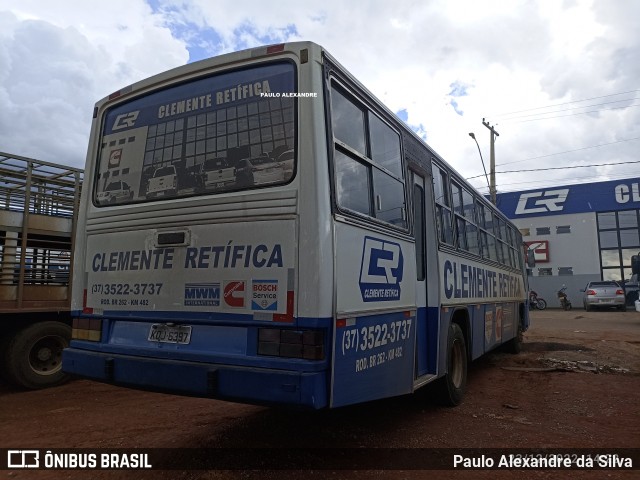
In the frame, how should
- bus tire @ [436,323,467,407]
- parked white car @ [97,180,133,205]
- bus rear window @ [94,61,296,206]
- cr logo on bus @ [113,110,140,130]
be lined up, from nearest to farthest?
bus rear window @ [94,61,296,206] → parked white car @ [97,180,133,205] → cr logo on bus @ [113,110,140,130] → bus tire @ [436,323,467,407]

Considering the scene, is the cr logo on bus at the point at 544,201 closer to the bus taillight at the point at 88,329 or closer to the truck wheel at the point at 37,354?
the truck wheel at the point at 37,354

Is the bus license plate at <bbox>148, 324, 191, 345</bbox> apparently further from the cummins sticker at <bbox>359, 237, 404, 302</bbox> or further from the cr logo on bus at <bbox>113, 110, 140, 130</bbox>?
the cr logo on bus at <bbox>113, 110, 140, 130</bbox>

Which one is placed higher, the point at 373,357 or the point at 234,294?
the point at 234,294

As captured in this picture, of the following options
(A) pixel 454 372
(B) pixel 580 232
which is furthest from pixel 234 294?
(B) pixel 580 232

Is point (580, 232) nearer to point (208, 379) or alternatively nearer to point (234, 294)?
point (234, 294)

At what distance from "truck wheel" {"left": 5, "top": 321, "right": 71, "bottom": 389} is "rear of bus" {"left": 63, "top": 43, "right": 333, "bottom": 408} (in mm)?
2927

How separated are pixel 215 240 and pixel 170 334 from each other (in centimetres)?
81

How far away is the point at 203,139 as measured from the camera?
3799mm

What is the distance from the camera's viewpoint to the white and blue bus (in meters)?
3.16

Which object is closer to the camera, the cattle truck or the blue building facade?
the cattle truck

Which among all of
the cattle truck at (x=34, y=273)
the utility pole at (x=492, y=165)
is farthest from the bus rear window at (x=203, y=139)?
the utility pole at (x=492, y=165)

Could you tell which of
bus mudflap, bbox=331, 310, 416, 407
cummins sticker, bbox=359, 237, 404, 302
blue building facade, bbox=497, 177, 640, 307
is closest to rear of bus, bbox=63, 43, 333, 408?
bus mudflap, bbox=331, 310, 416, 407

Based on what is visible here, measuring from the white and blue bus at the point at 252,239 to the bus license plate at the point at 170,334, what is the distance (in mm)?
13

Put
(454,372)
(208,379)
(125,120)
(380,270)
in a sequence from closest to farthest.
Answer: (208,379)
(380,270)
(125,120)
(454,372)
